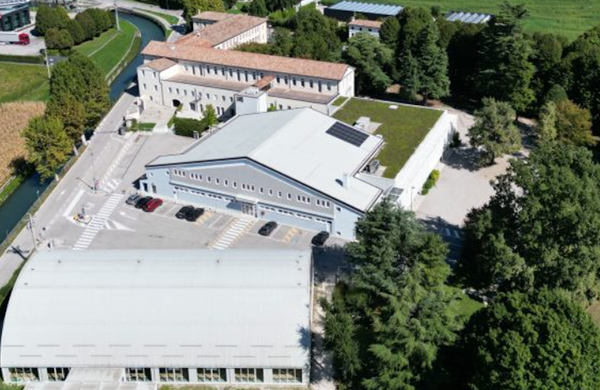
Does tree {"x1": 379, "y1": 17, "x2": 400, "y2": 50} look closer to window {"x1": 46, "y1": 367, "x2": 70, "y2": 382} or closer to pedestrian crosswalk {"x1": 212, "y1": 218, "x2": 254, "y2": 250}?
pedestrian crosswalk {"x1": 212, "y1": 218, "x2": 254, "y2": 250}

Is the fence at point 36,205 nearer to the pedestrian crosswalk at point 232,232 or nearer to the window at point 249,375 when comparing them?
the pedestrian crosswalk at point 232,232

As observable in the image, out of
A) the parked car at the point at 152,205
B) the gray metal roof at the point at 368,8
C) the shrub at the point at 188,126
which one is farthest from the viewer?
the gray metal roof at the point at 368,8

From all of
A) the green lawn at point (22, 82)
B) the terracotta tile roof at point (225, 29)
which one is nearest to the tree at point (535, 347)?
the terracotta tile roof at point (225, 29)

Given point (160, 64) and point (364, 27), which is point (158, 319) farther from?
point (364, 27)

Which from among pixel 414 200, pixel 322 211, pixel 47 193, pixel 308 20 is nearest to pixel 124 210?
pixel 47 193

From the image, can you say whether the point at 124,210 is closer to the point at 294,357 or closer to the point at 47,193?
the point at 47,193

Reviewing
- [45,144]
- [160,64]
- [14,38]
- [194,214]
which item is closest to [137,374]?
[194,214]
